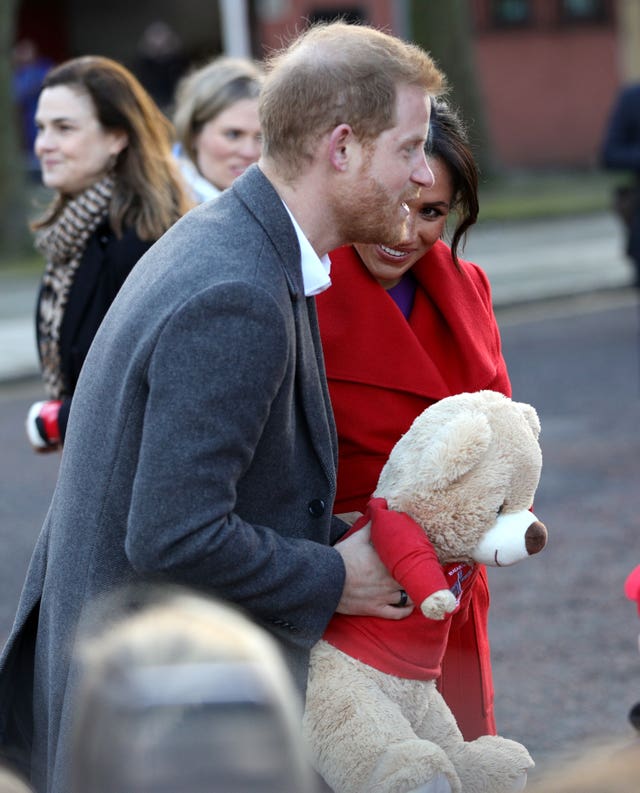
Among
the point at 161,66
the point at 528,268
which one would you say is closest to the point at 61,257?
the point at 528,268

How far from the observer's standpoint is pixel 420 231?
2713mm

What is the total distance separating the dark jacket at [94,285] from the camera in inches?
147

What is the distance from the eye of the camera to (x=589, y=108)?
1169 inches

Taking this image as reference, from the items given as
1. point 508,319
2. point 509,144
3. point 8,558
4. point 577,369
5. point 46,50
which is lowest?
point 509,144

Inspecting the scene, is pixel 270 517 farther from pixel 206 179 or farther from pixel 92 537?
pixel 206 179

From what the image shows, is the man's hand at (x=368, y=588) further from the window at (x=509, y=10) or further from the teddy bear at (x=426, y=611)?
the window at (x=509, y=10)

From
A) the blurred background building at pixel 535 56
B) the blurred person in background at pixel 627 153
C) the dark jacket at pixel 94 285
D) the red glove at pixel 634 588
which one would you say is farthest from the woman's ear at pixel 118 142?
the blurred background building at pixel 535 56

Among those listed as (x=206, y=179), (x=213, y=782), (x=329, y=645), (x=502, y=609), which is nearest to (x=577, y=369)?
(x=502, y=609)

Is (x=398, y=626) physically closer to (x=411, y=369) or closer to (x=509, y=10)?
(x=411, y=369)

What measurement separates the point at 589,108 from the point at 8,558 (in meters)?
25.4

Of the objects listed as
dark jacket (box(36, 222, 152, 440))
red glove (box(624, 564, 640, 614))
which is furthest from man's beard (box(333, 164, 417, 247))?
dark jacket (box(36, 222, 152, 440))

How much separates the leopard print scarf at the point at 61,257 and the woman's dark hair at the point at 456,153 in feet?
4.41

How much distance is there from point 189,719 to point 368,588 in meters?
1.08

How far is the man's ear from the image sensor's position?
7.15 ft
